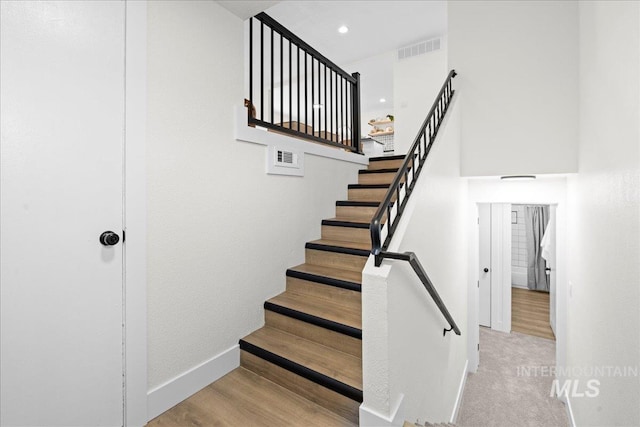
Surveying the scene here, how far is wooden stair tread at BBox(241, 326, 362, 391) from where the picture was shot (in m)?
1.77

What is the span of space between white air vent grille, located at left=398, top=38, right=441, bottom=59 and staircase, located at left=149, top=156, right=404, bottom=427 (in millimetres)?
3763

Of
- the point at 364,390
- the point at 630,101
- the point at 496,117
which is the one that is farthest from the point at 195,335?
the point at 496,117

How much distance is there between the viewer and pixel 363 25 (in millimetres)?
4477

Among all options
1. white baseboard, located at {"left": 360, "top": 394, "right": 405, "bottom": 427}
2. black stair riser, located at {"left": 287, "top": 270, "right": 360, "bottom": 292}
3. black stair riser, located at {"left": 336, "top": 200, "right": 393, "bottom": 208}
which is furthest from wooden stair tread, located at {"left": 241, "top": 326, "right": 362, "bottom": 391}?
black stair riser, located at {"left": 336, "top": 200, "right": 393, "bottom": 208}

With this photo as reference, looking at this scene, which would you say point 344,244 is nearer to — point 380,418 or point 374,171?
point 374,171

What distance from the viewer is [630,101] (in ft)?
4.66

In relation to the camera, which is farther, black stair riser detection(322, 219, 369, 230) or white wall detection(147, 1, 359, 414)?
black stair riser detection(322, 219, 369, 230)

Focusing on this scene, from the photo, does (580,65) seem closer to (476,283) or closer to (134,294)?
(476,283)

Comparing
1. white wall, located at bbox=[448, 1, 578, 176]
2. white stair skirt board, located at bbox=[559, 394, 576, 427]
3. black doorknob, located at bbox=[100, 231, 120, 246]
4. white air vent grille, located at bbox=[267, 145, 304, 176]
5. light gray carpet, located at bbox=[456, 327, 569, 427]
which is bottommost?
light gray carpet, located at bbox=[456, 327, 569, 427]

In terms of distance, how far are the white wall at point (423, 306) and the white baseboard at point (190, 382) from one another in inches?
40.9

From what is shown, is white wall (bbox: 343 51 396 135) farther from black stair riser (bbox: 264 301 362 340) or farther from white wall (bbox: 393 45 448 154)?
black stair riser (bbox: 264 301 362 340)

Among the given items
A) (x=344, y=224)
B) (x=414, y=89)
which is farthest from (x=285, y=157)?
(x=414, y=89)

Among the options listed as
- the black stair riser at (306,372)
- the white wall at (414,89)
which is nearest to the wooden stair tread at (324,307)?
the black stair riser at (306,372)

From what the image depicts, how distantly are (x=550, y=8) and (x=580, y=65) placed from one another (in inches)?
26.9
